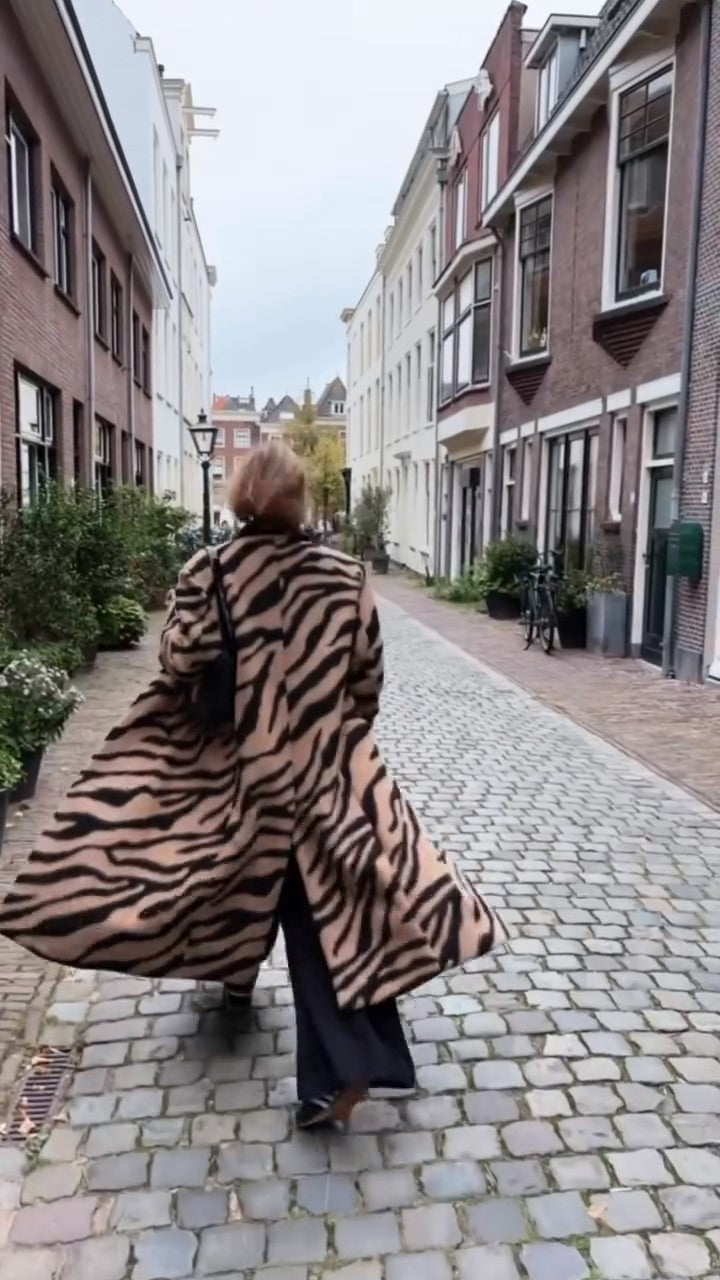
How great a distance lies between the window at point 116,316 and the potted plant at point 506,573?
7.73 metres

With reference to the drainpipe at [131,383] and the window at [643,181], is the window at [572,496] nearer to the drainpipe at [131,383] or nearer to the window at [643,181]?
the window at [643,181]

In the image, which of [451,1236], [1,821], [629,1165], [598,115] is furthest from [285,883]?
[598,115]

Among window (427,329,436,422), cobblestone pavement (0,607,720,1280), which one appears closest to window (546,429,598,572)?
cobblestone pavement (0,607,720,1280)

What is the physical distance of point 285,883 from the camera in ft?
9.27

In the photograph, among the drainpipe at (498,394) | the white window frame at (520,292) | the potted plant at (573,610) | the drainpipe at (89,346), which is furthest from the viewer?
the drainpipe at (498,394)

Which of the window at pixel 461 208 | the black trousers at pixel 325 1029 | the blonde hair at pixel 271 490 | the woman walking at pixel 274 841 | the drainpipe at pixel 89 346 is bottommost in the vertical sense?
the black trousers at pixel 325 1029

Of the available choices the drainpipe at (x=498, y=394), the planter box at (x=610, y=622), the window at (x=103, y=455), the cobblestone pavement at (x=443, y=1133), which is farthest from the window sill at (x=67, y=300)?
the cobblestone pavement at (x=443, y=1133)

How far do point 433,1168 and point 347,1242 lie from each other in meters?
0.36

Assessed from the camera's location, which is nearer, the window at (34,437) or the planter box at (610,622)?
the window at (34,437)

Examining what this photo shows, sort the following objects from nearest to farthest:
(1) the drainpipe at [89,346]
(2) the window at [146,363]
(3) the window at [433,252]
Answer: (1) the drainpipe at [89,346] < (2) the window at [146,363] < (3) the window at [433,252]

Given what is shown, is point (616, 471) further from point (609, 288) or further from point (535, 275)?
point (535, 275)

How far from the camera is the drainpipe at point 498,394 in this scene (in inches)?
767

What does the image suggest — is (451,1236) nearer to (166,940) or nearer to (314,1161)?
(314,1161)

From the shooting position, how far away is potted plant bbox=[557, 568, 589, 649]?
44.0ft
